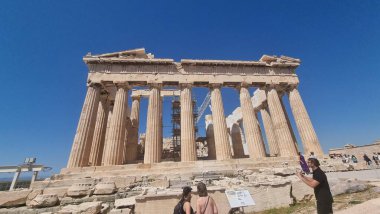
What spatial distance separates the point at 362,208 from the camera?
18.6 ft

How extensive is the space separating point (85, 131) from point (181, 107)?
30.4 ft

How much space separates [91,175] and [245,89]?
17.4 m

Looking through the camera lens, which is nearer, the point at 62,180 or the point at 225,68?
the point at 62,180

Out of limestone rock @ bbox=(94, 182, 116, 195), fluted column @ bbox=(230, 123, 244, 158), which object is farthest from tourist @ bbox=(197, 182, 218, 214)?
fluted column @ bbox=(230, 123, 244, 158)

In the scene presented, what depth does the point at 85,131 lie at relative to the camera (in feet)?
56.6

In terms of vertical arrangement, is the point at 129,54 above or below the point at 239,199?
above

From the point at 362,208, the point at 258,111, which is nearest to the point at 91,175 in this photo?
the point at 362,208

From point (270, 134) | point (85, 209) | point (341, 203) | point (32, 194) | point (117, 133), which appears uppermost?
point (270, 134)

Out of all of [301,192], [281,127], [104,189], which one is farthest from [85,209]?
[281,127]

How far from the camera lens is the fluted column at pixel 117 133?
661 inches

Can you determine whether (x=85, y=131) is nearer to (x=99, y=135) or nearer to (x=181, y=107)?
(x=99, y=135)

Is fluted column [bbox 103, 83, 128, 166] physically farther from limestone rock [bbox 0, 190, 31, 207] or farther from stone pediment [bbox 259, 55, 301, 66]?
stone pediment [bbox 259, 55, 301, 66]

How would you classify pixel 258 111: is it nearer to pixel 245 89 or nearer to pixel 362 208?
pixel 245 89

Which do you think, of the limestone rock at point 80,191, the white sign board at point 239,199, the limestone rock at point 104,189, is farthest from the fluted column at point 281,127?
the limestone rock at point 80,191
